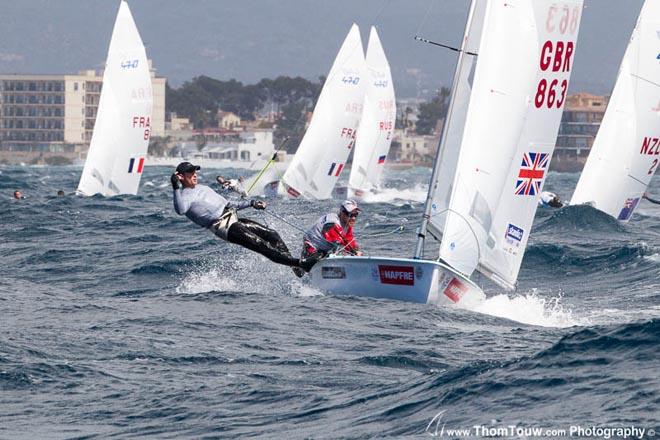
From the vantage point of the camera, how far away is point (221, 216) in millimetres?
12898

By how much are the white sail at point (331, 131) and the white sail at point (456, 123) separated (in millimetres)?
18857

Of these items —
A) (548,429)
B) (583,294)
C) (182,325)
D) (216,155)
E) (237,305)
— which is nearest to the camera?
(548,429)

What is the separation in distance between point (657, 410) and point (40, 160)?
378 feet

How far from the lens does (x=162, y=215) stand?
2489cm

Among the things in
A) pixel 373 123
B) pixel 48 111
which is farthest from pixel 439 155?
pixel 48 111

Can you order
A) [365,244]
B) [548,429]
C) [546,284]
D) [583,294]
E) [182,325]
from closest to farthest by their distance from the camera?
[548,429], [182,325], [583,294], [546,284], [365,244]

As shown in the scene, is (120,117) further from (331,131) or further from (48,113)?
(48,113)

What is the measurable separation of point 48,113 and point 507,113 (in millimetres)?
113040

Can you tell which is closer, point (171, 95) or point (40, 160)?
point (40, 160)

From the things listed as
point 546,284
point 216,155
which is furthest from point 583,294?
point 216,155

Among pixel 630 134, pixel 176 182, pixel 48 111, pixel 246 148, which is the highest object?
pixel 630 134

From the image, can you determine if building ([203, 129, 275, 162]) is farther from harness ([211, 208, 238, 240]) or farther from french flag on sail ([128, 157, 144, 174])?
harness ([211, 208, 238, 240])

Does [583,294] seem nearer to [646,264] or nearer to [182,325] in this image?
[646,264]

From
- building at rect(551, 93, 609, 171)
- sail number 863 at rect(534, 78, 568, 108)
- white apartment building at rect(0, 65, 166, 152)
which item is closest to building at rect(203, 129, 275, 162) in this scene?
white apartment building at rect(0, 65, 166, 152)
